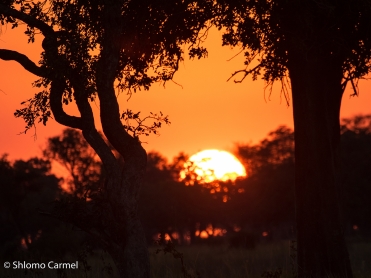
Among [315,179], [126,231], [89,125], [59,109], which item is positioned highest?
[59,109]

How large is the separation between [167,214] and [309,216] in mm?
56451

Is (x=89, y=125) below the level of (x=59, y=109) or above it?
below

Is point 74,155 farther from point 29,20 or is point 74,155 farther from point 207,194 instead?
point 29,20

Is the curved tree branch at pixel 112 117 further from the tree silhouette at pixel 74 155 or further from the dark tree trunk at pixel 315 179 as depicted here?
the tree silhouette at pixel 74 155

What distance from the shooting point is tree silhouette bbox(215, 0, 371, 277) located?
1598 centimetres

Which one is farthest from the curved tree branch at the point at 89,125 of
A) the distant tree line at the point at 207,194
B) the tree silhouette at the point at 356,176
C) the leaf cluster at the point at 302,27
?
the tree silhouette at the point at 356,176

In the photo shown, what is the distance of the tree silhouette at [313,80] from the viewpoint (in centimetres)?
1598

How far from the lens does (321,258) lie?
16078 mm

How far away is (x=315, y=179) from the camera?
16234 millimetres

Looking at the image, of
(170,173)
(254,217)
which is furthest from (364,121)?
(170,173)

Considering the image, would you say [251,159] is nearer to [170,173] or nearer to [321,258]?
[170,173]

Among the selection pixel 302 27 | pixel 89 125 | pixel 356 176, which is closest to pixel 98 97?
pixel 89 125

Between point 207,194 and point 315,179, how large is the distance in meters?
54.9

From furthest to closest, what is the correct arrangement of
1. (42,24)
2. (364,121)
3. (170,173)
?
(170,173) < (364,121) < (42,24)
